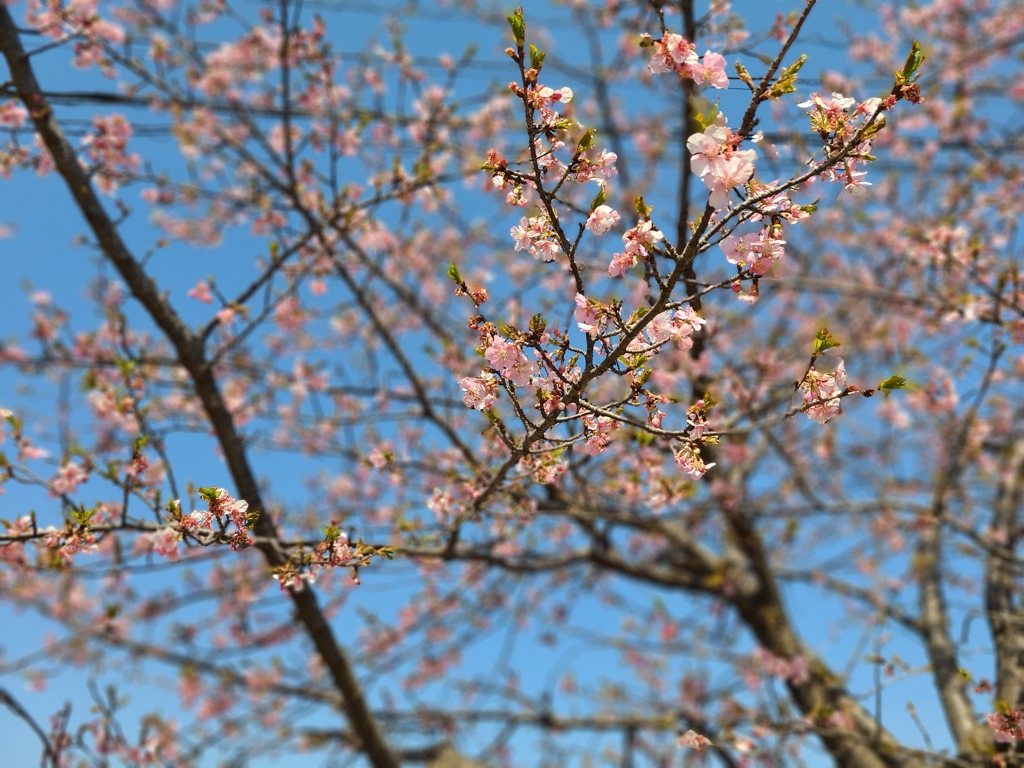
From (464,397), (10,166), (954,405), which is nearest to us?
(464,397)

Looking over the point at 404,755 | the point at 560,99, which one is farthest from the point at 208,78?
the point at 404,755

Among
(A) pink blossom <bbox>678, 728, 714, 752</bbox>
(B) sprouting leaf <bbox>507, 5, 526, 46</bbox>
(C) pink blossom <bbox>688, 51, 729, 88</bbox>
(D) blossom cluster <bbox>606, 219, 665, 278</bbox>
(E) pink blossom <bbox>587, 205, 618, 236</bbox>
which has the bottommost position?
(A) pink blossom <bbox>678, 728, 714, 752</bbox>

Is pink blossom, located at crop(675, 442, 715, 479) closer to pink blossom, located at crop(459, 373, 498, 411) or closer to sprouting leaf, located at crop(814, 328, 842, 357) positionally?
sprouting leaf, located at crop(814, 328, 842, 357)

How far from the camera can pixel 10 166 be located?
3.99 m

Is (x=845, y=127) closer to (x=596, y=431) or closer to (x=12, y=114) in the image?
(x=596, y=431)

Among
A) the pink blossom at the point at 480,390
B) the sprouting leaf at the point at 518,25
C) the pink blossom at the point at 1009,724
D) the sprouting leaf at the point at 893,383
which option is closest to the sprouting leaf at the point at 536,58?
the sprouting leaf at the point at 518,25

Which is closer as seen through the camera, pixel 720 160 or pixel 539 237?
pixel 720 160

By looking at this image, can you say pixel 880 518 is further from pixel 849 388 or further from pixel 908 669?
pixel 849 388

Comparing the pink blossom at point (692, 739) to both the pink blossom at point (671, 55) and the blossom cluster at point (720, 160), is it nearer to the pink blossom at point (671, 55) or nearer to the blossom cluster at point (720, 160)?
the blossom cluster at point (720, 160)

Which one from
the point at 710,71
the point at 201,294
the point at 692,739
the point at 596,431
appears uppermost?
the point at 201,294

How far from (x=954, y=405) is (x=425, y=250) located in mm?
5177

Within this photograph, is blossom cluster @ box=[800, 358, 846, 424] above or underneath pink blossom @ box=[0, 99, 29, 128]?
underneath

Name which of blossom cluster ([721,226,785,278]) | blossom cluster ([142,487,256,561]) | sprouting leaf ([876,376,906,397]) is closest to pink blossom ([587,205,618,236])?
blossom cluster ([721,226,785,278])

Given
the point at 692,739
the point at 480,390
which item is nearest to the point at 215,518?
the point at 480,390
